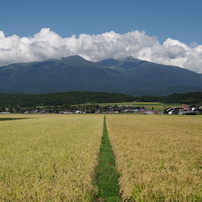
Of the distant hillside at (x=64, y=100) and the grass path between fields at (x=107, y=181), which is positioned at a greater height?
the distant hillside at (x=64, y=100)

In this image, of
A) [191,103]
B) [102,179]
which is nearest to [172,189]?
[102,179]

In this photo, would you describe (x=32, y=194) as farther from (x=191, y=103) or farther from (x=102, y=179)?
(x=191, y=103)

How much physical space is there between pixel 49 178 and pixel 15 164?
8.92 feet

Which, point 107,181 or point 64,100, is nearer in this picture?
point 107,181

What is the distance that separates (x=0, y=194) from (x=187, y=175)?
628cm

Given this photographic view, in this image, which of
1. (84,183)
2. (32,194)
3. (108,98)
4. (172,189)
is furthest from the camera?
(108,98)

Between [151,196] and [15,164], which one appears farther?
[15,164]

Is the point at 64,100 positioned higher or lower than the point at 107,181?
higher

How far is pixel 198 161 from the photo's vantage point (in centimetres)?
1150

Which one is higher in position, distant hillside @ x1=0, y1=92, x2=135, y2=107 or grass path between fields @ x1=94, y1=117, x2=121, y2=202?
distant hillside @ x1=0, y1=92, x2=135, y2=107

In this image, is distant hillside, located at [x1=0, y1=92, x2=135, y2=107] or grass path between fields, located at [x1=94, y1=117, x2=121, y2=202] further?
distant hillside, located at [x1=0, y1=92, x2=135, y2=107]

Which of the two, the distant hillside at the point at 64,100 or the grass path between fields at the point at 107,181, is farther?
the distant hillside at the point at 64,100

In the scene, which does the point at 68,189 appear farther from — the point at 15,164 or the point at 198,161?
the point at 198,161

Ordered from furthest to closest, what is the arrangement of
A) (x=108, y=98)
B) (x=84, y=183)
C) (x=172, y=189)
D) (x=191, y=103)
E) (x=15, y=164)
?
(x=108, y=98) < (x=191, y=103) < (x=15, y=164) < (x=84, y=183) < (x=172, y=189)
